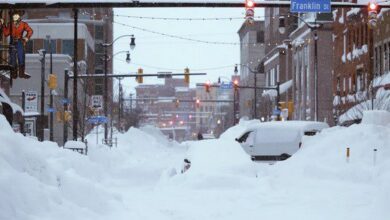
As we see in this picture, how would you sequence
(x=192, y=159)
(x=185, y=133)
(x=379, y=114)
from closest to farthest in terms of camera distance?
(x=192, y=159) < (x=379, y=114) < (x=185, y=133)

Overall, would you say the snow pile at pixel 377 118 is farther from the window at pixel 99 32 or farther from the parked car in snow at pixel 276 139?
the window at pixel 99 32

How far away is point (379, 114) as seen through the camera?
82.0ft

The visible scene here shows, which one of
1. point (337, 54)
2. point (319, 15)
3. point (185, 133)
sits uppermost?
point (319, 15)

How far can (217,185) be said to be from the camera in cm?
1672

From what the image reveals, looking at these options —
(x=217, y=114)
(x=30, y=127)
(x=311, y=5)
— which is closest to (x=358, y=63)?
(x=30, y=127)

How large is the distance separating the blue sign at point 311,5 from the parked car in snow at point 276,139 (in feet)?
24.3

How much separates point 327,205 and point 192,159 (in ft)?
18.2

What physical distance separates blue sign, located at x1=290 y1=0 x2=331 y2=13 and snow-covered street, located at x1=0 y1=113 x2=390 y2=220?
13.3 feet

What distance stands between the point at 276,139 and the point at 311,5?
7.92 metres

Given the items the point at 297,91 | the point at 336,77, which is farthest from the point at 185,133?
the point at 336,77

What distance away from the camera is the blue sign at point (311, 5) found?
21.1m

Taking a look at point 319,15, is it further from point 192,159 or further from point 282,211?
point 282,211

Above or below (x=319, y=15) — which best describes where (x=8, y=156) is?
below

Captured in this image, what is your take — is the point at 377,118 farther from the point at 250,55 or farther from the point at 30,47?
the point at 250,55
